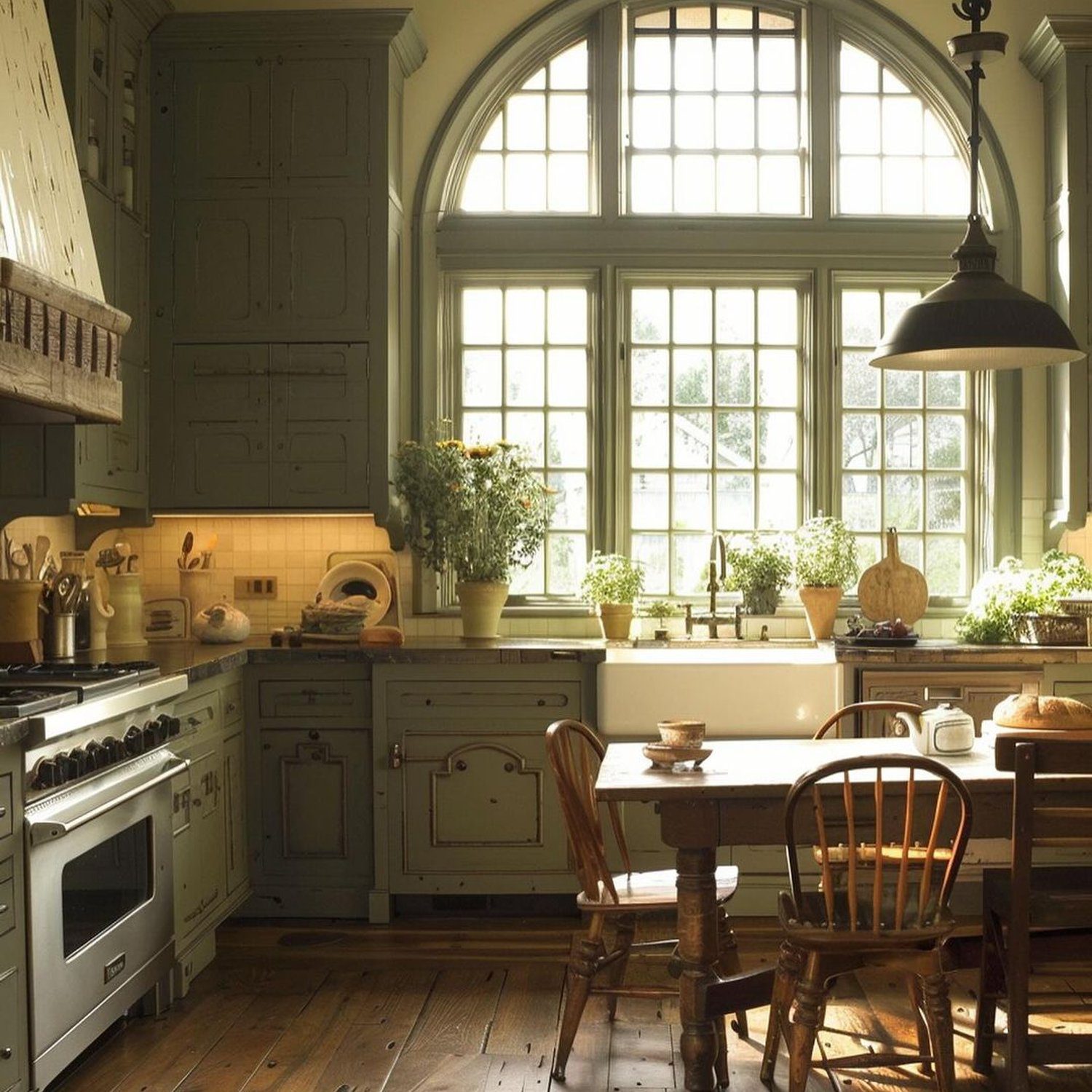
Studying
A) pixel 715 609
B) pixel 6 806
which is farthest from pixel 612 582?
pixel 6 806

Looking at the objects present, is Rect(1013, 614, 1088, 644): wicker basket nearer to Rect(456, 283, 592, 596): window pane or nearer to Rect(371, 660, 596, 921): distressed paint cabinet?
Rect(371, 660, 596, 921): distressed paint cabinet

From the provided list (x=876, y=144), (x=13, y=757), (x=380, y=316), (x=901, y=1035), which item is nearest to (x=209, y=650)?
(x=380, y=316)

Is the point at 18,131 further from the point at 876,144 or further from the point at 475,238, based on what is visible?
the point at 876,144

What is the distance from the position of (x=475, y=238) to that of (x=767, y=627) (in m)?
2.03

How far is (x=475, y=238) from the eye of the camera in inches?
226

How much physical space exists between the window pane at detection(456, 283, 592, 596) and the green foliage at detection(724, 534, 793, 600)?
64cm

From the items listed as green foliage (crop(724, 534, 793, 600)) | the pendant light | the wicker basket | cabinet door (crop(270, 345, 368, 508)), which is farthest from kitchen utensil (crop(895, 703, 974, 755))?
cabinet door (crop(270, 345, 368, 508))

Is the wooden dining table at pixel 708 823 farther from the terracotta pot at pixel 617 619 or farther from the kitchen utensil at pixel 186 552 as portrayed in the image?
the kitchen utensil at pixel 186 552

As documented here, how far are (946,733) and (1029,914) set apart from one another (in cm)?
48

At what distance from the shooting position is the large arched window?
225 inches

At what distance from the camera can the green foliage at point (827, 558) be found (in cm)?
543

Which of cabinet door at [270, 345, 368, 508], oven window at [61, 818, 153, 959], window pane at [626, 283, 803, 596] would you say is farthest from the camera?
window pane at [626, 283, 803, 596]

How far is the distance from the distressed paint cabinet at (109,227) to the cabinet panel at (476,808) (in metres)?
1.44

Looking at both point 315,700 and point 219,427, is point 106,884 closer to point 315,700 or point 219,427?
point 315,700
